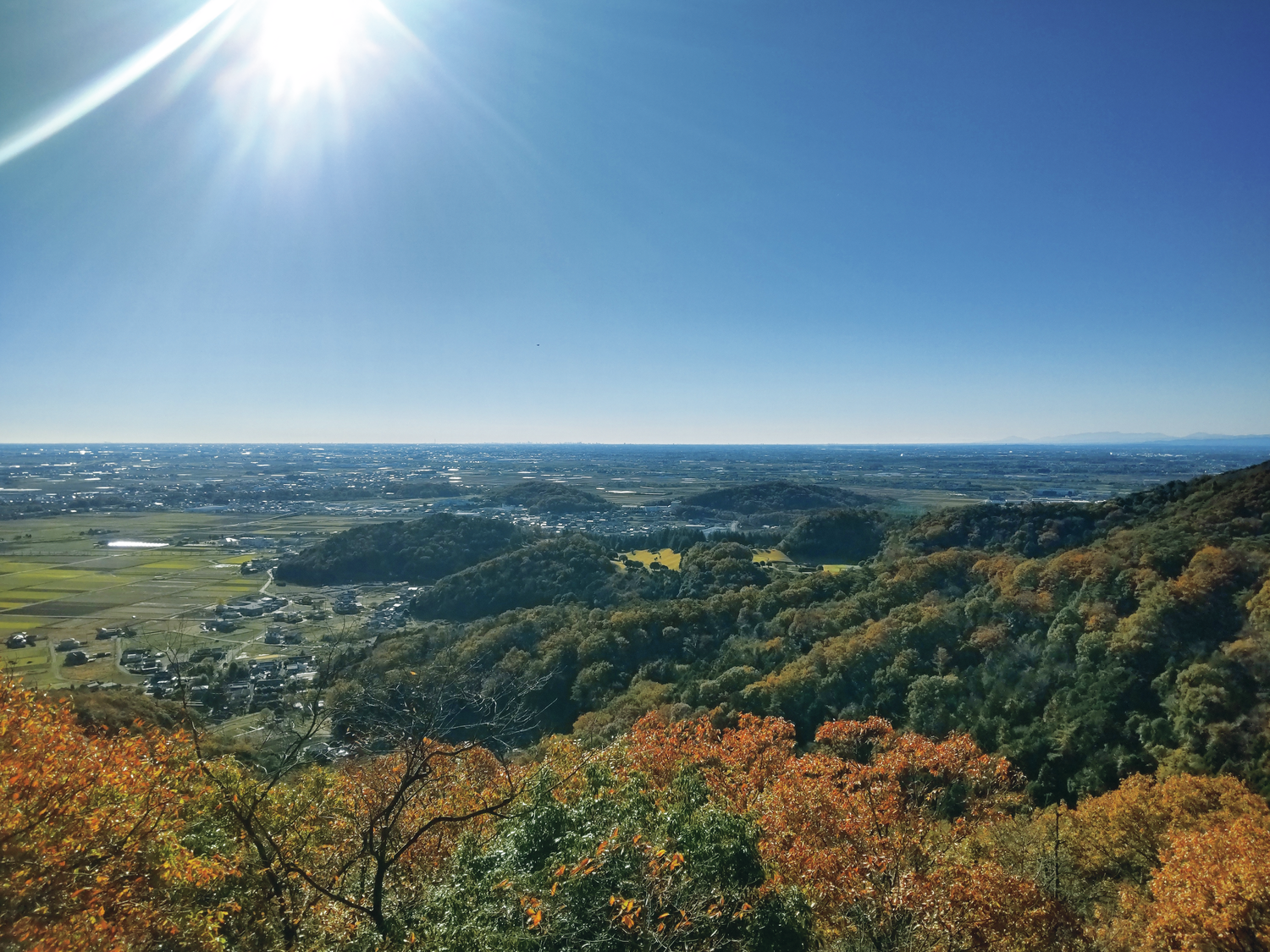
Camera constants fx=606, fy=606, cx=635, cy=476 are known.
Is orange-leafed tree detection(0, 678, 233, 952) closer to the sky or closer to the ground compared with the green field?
closer to the sky

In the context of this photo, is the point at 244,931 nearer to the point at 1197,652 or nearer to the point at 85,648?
the point at 1197,652

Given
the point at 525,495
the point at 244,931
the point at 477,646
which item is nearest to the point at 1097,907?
the point at 244,931

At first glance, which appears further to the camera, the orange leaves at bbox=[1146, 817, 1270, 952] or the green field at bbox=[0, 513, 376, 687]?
the green field at bbox=[0, 513, 376, 687]

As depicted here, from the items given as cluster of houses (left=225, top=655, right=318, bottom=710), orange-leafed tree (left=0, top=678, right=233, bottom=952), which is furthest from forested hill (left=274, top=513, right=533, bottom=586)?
orange-leafed tree (left=0, top=678, right=233, bottom=952)

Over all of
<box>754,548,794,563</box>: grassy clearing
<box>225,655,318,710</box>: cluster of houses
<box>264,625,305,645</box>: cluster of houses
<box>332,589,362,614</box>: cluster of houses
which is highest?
<box>754,548,794,563</box>: grassy clearing

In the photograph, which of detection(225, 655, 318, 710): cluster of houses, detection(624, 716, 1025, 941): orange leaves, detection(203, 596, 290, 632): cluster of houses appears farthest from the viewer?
detection(203, 596, 290, 632): cluster of houses

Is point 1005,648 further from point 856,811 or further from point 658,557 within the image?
point 658,557

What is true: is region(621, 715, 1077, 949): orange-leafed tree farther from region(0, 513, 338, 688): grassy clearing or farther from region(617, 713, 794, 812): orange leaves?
region(0, 513, 338, 688): grassy clearing

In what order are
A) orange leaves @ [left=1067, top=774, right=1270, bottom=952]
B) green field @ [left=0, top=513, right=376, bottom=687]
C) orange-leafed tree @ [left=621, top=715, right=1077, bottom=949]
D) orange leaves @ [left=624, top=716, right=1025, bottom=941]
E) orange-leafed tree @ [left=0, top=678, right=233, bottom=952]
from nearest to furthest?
orange-leafed tree @ [left=0, top=678, right=233, bottom=952]
orange-leafed tree @ [left=621, top=715, right=1077, bottom=949]
orange leaves @ [left=624, top=716, right=1025, bottom=941]
orange leaves @ [left=1067, top=774, right=1270, bottom=952]
green field @ [left=0, top=513, right=376, bottom=687]
